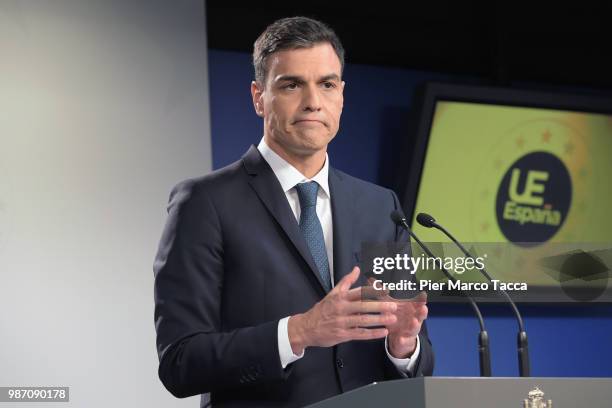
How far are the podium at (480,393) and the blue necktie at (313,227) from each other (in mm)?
419

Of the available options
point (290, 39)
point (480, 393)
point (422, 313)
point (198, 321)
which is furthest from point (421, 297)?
point (290, 39)

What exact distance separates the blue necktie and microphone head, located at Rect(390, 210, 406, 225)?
Result: 15cm

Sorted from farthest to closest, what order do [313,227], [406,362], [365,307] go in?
[313,227], [406,362], [365,307]

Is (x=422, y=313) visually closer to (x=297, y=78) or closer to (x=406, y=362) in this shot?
(x=406, y=362)

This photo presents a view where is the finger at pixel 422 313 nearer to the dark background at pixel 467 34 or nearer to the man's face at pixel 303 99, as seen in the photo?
the man's face at pixel 303 99

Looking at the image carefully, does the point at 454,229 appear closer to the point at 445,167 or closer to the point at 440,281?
the point at 445,167

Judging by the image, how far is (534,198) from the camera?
462 centimetres

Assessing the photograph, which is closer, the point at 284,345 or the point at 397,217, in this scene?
the point at 284,345

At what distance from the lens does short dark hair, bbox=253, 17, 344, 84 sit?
2.20 m

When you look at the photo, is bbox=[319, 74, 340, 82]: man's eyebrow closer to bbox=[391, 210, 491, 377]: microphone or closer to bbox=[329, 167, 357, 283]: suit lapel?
bbox=[329, 167, 357, 283]: suit lapel

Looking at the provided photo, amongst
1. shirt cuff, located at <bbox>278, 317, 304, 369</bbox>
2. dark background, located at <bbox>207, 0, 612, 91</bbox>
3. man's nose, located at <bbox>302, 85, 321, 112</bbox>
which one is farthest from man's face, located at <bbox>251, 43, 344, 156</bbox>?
dark background, located at <bbox>207, 0, 612, 91</bbox>

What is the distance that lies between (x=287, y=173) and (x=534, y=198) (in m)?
2.66

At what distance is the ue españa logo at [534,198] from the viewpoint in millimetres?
4570

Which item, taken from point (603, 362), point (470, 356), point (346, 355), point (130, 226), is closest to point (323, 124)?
point (346, 355)
